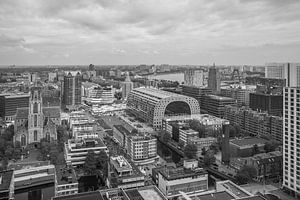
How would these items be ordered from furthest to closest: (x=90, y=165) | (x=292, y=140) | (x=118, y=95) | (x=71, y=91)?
(x=118, y=95) < (x=71, y=91) < (x=90, y=165) < (x=292, y=140)

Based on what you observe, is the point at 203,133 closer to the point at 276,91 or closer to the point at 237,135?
the point at 237,135

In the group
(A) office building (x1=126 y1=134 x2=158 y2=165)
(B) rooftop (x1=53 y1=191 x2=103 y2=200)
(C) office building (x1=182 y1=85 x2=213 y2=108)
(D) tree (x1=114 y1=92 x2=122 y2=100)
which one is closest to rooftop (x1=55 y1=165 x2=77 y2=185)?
(B) rooftop (x1=53 y1=191 x2=103 y2=200)

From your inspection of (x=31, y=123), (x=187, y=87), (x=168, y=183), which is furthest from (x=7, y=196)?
(x=187, y=87)

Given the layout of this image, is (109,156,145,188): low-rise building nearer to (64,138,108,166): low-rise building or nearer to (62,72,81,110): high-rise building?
(64,138,108,166): low-rise building

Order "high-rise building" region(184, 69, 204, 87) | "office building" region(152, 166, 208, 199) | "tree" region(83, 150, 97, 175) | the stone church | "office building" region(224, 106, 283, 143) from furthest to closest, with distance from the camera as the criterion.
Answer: "high-rise building" region(184, 69, 204, 87) → "office building" region(224, 106, 283, 143) → the stone church → "tree" region(83, 150, 97, 175) → "office building" region(152, 166, 208, 199)

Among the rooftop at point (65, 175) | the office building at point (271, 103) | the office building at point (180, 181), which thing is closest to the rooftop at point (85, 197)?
the rooftop at point (65, 175)

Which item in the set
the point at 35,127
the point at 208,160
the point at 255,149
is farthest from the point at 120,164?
the point at 35,127

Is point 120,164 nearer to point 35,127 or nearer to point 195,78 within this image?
point 35,127
